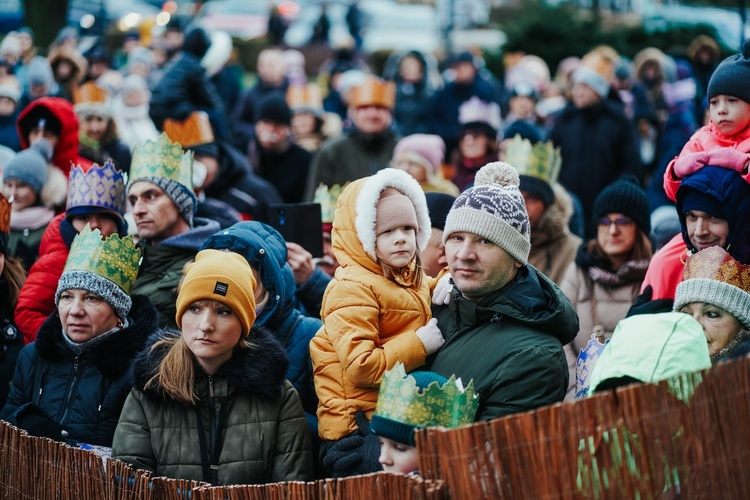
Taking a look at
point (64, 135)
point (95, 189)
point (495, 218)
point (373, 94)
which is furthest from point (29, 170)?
point (495, 218)

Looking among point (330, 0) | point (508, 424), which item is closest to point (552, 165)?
point (508, 424)

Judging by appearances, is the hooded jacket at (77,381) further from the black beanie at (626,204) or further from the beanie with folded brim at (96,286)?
the black beanie at (626,204)

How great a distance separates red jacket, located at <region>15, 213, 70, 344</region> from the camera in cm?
639

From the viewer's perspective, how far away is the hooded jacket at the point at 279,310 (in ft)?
18.0

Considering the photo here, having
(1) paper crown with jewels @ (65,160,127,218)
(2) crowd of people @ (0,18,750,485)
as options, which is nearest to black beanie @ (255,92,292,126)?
(2) crowd of people @ (0,18,750,485)

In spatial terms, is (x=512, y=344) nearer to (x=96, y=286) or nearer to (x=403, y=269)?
(x=403, y=269)

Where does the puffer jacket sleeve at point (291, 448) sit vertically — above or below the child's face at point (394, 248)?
below

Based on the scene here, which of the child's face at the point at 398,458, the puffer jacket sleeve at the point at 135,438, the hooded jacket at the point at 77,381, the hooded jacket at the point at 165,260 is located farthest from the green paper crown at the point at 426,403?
the hooded jacket at the point at 165,260

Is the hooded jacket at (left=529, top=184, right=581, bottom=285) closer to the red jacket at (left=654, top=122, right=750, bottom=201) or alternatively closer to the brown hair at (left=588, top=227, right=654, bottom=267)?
the brown hair at (left=588, top=227, right=654, bottom=267)

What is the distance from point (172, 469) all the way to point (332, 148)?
19.0 feet

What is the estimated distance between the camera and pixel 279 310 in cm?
554

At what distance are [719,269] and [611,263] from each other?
2195 millimetres

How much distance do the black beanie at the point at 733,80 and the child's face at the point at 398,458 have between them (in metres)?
2.61

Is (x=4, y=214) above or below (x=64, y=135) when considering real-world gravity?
below
